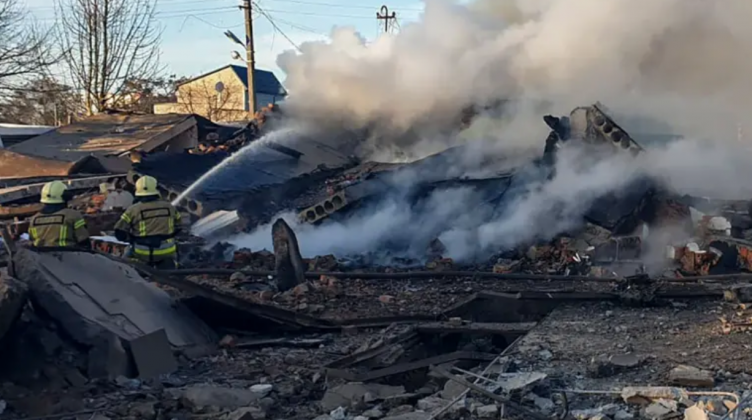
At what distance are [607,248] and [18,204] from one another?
10.3 metres

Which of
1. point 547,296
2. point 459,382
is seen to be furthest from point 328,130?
point 459,382

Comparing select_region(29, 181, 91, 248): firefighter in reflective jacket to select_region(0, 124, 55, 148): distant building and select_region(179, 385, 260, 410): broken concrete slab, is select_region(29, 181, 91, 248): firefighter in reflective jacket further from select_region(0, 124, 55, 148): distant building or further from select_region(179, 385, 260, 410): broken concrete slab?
select_region(0, 124, 55, 148): distant building

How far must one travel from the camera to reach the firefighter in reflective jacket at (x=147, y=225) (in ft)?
24.6

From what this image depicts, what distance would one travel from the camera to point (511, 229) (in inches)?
397

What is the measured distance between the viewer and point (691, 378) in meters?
4.40

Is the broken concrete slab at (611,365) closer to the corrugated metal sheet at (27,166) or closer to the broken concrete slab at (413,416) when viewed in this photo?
the broken concrete slab at (413,416)

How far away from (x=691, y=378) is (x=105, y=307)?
4.20m

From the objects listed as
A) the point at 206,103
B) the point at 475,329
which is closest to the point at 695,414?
A: the point at 475,329

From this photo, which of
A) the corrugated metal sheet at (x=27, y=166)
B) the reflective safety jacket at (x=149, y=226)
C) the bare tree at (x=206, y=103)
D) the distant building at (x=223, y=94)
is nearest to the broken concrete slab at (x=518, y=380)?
the reflective safety jacket at (x=149, y=226)

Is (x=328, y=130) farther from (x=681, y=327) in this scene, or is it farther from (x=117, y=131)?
(x=681, y=327)

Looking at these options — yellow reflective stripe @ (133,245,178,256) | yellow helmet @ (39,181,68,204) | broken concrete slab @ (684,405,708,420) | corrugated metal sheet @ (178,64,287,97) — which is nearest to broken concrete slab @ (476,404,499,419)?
broken concrete slab @ (684,405,708,420)

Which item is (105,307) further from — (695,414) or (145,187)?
(695,414)

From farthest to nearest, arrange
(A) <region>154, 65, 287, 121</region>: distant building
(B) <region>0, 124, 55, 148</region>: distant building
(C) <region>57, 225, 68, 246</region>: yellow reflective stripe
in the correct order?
(A) <region>154, 65, 287, 121</region>: distant building
(B) <region>0, 124, 55, 148</region>: distant building
(C) <region>57, 225, 68, 246</region>: yellow reflective stripe

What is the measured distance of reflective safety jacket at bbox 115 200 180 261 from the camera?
7.49 metres
